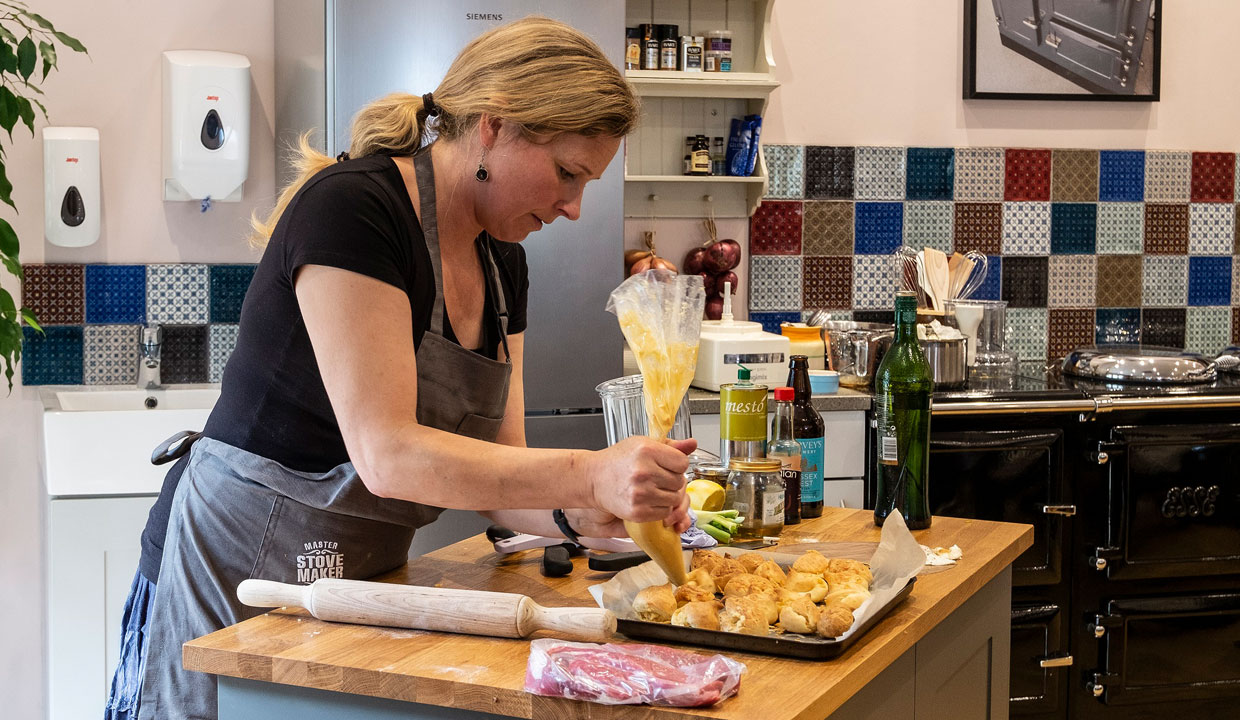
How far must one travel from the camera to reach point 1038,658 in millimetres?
3088

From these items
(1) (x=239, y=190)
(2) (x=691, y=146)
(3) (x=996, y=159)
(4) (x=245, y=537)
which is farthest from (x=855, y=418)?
(4) (x=245, y=537)

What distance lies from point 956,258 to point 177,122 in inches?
87.5

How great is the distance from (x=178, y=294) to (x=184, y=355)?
0.56 ft

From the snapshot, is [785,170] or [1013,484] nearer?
[1013,484]

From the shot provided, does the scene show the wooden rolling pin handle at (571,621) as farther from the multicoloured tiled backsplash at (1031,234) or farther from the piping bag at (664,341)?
the multicoloured tiled backsplash at (1031,234)

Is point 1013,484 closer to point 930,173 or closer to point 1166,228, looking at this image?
point 930,173

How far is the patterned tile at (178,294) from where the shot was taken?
327 centimetres

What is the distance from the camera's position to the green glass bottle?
1.82 meters

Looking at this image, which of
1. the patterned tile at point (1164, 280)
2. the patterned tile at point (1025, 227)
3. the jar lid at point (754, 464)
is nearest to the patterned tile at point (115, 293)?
the jar lid at point (754, 464)

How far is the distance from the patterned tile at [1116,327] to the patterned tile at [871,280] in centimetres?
75

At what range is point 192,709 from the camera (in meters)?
1.40

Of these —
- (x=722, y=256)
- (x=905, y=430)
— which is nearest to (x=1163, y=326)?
(x=722, y=256)

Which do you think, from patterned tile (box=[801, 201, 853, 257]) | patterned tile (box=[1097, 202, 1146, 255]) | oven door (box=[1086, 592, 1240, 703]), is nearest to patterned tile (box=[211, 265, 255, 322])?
patterned tile (box=[801, 201, 853, 257])

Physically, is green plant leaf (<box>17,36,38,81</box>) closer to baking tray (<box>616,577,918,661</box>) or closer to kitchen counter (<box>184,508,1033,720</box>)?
kitchen counter (<box>184,508,1033,720</box>)
